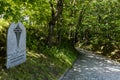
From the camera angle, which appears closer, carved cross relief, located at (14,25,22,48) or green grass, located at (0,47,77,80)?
green grass, located at (0,47,77,80)

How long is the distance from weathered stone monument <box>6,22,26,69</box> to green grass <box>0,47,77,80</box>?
24 centimetres

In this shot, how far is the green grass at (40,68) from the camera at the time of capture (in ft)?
25.2

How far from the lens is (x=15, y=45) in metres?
8.10

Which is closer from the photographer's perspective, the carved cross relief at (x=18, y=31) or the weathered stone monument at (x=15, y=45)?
the weathered stone monument at (x=15, y=45)

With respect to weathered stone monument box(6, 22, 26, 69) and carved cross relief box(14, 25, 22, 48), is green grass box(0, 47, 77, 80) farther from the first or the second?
carved cross relief box(14, 25, 22, 48)

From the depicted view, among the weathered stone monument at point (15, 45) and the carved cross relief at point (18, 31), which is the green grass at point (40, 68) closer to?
the weathered stone monument at point (15, 45)

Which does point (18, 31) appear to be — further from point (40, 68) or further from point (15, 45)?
point (40, 68)

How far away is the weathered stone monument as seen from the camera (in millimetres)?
7691

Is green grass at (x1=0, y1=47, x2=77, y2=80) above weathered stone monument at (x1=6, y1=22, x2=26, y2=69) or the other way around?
the other way around

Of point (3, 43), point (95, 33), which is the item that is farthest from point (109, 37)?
point (3, 43)

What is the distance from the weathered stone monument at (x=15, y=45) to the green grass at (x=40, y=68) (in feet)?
0.78

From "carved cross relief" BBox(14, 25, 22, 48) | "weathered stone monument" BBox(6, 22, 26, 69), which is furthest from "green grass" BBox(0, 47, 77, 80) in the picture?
"carved cross relief" BBox(14, 25, 22, 48)

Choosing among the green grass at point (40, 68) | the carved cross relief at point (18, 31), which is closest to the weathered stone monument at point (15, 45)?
the carved cross relief at point (18, 31)

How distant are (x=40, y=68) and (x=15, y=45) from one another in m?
2.00
